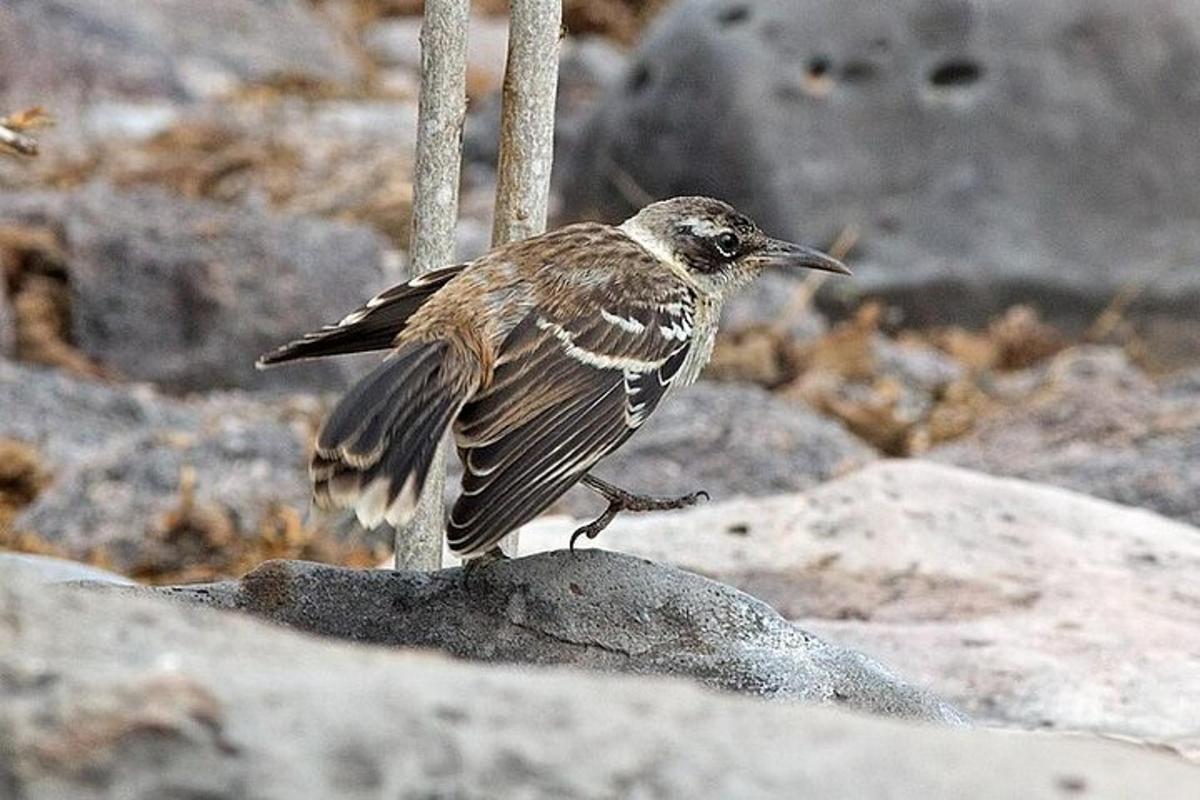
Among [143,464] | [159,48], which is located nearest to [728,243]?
[143,464]

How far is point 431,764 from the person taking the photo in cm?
277

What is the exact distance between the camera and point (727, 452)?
9141mm

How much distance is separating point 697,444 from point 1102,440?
1832 millimetres

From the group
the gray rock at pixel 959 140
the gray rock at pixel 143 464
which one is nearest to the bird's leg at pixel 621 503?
the gray rock at pixel 143 464

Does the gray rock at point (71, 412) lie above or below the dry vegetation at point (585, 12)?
below

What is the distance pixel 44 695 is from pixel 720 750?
832 millimetres

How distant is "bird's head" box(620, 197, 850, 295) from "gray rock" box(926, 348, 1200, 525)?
3.32 m

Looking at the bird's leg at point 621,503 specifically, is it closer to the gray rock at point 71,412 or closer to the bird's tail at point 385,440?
the bird's tail at point 385,440

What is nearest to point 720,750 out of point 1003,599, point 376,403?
point 376,403

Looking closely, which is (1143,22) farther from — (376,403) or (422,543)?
(376,403)

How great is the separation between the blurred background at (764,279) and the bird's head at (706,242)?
2343 mm

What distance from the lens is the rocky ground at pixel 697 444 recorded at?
281 cm

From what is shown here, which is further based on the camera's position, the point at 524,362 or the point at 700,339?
the point at 700,339

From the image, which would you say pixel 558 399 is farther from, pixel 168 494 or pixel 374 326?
pixel 168 494
